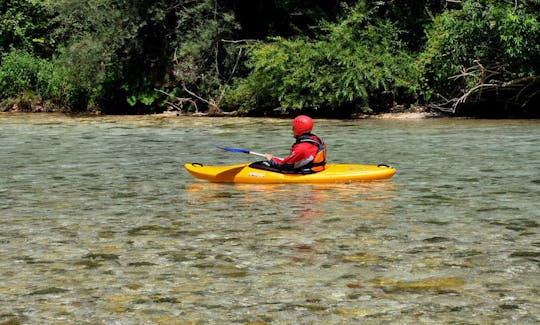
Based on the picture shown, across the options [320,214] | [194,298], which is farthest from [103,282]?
[320,214]

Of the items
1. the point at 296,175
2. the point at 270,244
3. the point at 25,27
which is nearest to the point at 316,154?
the point at 296,175

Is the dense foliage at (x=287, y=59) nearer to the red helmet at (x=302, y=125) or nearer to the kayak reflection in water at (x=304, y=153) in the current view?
the kayak reflection in water at (x=304, y=153)

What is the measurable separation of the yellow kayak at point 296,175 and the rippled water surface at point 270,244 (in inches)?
5.8

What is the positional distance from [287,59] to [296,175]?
1181 centimetres

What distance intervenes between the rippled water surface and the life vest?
1.10 feet

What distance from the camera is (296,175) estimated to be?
36.3ft

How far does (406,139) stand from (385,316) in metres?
12.0

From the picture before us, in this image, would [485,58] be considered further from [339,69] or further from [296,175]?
[296,175]

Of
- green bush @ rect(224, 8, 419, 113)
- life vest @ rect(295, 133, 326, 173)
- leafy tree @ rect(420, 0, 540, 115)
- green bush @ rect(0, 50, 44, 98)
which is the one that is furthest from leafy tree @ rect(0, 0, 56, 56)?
life vest @ rect(295, 133, 326, 173)

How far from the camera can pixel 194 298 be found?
5.59 metres

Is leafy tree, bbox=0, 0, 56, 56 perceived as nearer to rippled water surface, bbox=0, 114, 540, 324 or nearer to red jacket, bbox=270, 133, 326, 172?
rippled water surface, bbox=0, 114, 540, 324

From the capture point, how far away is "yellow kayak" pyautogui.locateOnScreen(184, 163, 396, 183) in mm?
10992

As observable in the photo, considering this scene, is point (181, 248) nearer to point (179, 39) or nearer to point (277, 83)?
point (277, 83)

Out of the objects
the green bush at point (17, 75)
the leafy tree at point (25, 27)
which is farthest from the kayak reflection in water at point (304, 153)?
the leafy tree at point (25, 27)
